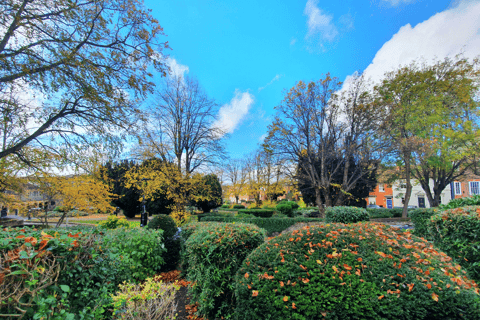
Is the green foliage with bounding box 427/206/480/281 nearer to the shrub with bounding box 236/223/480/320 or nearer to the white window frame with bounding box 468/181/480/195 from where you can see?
the shrub with bounding box 236/223/480/320

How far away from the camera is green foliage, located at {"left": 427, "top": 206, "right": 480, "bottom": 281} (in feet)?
10.0

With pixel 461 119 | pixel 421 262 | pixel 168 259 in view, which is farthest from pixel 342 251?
pixel 461 119

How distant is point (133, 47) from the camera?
736 centimetres

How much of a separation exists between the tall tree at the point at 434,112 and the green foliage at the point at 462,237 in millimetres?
13770

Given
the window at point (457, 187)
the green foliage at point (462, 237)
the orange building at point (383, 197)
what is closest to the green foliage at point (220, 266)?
the green foliage at point (462, 237)

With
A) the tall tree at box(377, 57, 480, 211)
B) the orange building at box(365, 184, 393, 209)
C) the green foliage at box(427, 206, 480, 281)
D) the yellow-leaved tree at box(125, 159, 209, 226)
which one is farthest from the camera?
the orange building at box(365, 184, 393, 209)

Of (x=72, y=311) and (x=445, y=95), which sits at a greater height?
(x=445, y=95)

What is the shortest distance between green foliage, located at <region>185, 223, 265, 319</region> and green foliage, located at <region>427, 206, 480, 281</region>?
2.96 meters

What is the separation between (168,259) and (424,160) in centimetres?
1948

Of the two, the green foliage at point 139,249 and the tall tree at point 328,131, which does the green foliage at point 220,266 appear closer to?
the green foliage at point 139,249

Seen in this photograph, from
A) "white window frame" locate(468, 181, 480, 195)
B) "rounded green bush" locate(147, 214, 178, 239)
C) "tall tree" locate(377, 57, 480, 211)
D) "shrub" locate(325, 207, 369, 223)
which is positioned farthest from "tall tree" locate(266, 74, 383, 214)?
"white window frame" locate(468, 181, 480, 195)

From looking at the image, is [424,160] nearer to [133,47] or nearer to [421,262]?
[421,262]

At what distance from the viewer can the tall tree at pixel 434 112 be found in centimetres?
1539

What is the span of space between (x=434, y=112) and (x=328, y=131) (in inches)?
320
